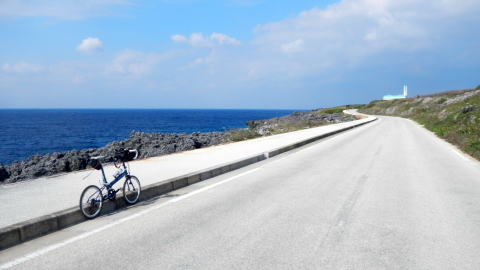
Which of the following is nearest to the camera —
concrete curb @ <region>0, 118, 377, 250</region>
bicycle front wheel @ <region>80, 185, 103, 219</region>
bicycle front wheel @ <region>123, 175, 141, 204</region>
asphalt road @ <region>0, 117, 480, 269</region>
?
asphalt road @ <region>0, 117, 480, 269</region>

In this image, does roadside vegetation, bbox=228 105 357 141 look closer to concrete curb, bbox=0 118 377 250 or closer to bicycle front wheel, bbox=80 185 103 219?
concrete curb, bbox=0 118 377 250

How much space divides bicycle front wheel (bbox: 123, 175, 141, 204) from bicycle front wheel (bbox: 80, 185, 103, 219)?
2.41ft

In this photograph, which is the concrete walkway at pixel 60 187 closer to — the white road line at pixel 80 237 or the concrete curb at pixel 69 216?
the concrete curb at pixel 69 216

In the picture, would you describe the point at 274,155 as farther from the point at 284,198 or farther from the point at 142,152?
the point at 142,152

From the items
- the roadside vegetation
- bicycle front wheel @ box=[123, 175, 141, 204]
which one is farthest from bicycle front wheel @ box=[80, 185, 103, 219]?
the roadside vegetation

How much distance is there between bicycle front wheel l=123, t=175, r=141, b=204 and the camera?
7.46 m

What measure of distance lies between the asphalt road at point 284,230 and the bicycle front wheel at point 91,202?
8.4 inches

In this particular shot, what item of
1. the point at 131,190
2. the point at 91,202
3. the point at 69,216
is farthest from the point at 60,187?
the point at 69,216

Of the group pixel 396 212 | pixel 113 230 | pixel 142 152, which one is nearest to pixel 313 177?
pixel 396 212

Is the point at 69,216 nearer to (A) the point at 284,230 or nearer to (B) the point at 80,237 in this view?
(B) the point at 80,237

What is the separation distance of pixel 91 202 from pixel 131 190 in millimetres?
1178

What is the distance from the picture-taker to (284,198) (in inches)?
314

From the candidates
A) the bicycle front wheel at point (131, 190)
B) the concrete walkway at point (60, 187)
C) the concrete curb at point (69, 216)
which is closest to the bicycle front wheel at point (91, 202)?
the concrete curb at point (69, 216)

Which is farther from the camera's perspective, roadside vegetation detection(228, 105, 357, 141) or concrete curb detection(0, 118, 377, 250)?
roadside vegetation detection(228, 105, 357, 141)
